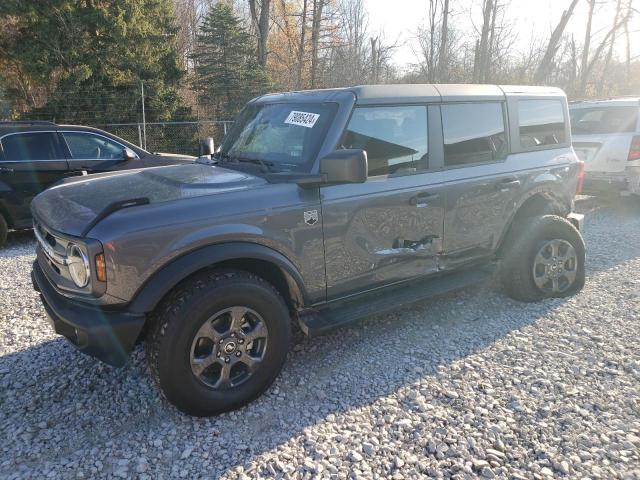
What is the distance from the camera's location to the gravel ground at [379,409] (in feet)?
8.54

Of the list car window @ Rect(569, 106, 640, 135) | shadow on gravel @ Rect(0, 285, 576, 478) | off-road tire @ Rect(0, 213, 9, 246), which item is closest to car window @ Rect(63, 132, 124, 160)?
off-road tire @ Rect(0, 213, 9, 246)

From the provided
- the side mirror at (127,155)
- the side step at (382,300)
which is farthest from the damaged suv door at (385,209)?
the side mirror at (127,155)

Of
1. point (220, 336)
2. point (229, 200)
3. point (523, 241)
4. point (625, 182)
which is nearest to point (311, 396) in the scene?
point (220, 336)

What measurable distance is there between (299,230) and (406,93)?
4.90ft

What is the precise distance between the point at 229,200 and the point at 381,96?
1471mm

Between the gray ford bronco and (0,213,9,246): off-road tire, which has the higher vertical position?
the gray ford bronco

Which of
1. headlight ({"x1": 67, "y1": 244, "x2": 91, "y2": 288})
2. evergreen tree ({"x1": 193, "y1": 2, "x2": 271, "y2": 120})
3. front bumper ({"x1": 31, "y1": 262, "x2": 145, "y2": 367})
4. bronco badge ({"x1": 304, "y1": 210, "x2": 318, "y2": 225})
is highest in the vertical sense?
evergreen tree ({"x1": 193, "y1": 2, "x2": 271, "y2": 120})

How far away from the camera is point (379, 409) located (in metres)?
3.05

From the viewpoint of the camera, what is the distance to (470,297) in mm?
4832

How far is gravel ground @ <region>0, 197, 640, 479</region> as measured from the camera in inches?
102

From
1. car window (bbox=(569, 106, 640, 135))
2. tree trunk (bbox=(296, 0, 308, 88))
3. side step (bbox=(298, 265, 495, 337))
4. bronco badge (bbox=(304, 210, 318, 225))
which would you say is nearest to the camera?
bronco badge (bbox=(304, 210, 318, 225))

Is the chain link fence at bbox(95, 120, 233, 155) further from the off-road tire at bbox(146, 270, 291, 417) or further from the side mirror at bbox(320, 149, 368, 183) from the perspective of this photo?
the off-road tire at bbox(146, 270, 291, 417)

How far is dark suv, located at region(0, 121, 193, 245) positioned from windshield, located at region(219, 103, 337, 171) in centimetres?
394

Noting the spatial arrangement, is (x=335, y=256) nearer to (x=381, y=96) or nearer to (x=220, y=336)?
(x=220, y=336)
